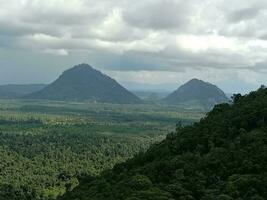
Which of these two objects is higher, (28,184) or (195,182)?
(195,182)

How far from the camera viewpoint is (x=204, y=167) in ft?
179

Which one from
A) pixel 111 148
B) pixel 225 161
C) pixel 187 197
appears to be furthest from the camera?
pixel 111 148

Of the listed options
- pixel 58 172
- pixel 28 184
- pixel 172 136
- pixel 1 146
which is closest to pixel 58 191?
pixel 28 184

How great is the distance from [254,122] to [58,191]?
68.5 meters

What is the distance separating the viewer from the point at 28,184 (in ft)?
422

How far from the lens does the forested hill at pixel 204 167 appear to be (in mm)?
46562

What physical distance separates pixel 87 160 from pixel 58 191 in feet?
112

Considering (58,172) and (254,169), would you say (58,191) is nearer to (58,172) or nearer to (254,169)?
(58,172)

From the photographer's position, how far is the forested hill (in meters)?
46.6

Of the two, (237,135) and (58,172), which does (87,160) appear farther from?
(237,135)

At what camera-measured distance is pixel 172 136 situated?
259 feet

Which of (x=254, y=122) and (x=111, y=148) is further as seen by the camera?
(x=111, y=148)

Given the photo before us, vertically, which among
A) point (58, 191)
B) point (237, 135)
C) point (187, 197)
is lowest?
point (58, 191)

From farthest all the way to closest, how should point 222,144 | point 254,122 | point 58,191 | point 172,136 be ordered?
point 58,191 → point 172,136 → point 254,122 → point 222,144
